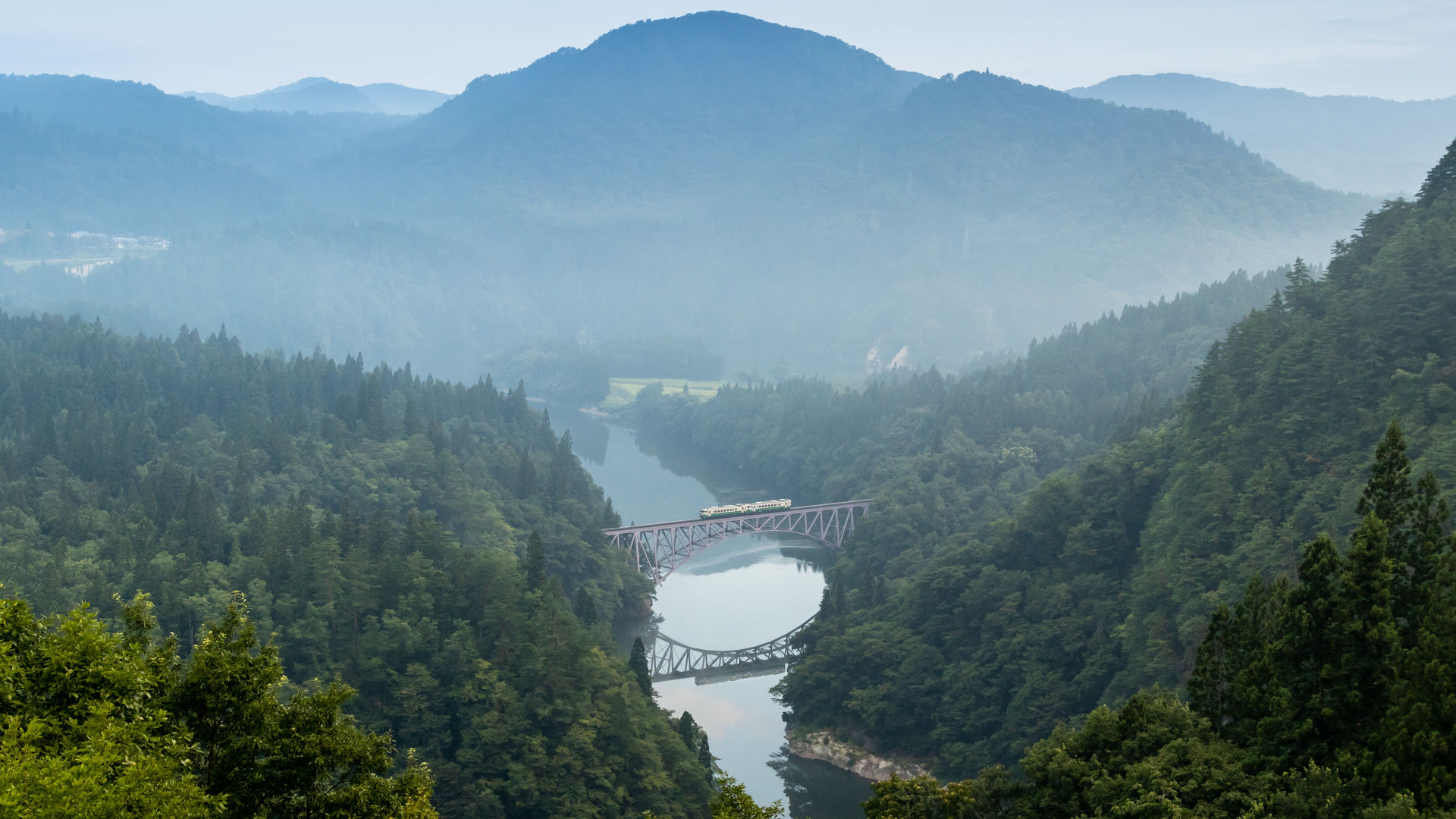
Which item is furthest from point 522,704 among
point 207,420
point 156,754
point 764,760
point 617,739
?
point 207,420

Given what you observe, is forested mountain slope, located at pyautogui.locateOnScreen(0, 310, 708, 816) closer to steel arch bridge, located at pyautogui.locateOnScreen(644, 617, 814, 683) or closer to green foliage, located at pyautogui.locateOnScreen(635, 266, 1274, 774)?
steel arch bridge, located at pyautogui.locateOnScreen(644, 617, 814, 683)

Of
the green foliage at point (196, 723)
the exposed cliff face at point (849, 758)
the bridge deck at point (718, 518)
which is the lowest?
the exposed cliff face at point (849, 758)

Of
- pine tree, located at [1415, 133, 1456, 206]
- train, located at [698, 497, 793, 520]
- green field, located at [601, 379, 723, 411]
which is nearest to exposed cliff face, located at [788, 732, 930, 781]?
train, located at [698, 497, 793, 520]

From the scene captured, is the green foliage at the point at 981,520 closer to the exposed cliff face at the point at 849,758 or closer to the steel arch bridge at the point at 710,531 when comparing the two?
the exposed cliff face at the point at 849,758

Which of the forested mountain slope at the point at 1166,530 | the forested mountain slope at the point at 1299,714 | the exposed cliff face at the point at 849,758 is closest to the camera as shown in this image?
the forested mountain slope at the point at 1299,714

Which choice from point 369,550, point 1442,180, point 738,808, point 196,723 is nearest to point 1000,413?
point 1442,180

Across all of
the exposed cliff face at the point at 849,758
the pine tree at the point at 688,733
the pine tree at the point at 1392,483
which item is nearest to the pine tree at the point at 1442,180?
the exposed cliff face at the point at 849,758
